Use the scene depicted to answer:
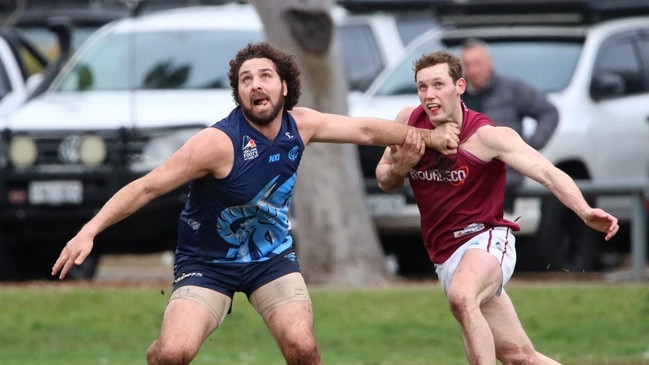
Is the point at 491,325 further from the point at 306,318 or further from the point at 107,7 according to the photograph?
the point at 107,7

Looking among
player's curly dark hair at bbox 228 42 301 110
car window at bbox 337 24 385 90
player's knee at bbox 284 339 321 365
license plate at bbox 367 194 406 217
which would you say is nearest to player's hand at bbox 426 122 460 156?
player's curly dark hair at bbox 228 42 301 110

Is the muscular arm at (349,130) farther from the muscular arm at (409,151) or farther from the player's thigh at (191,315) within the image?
the player's thigh at (191,315)

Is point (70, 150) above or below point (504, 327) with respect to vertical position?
below

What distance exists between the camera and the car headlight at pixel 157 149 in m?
15.6

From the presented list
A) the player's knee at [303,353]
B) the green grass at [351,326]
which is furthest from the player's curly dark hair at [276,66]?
the green grass at [351,326]

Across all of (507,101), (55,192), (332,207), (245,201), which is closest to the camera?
(245,201)

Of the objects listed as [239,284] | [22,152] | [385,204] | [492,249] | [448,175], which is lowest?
[385,204]

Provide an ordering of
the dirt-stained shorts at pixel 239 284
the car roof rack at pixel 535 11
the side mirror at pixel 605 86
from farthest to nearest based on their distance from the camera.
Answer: the car roof rack at pixel 535 11 < the side mirror at pixel 605 86 < the dirt-stained shorts at pixel 239 284

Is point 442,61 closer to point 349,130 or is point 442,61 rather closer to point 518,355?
point 349,130

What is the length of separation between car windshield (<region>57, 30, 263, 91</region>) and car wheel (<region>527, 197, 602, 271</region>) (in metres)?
3.12

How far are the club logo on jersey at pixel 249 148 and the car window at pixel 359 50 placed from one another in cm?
916

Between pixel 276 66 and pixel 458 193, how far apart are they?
1.13 m

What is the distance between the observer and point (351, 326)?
13.8 meters

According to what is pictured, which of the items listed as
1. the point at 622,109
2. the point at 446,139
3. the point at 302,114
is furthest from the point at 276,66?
the point at 622,109
